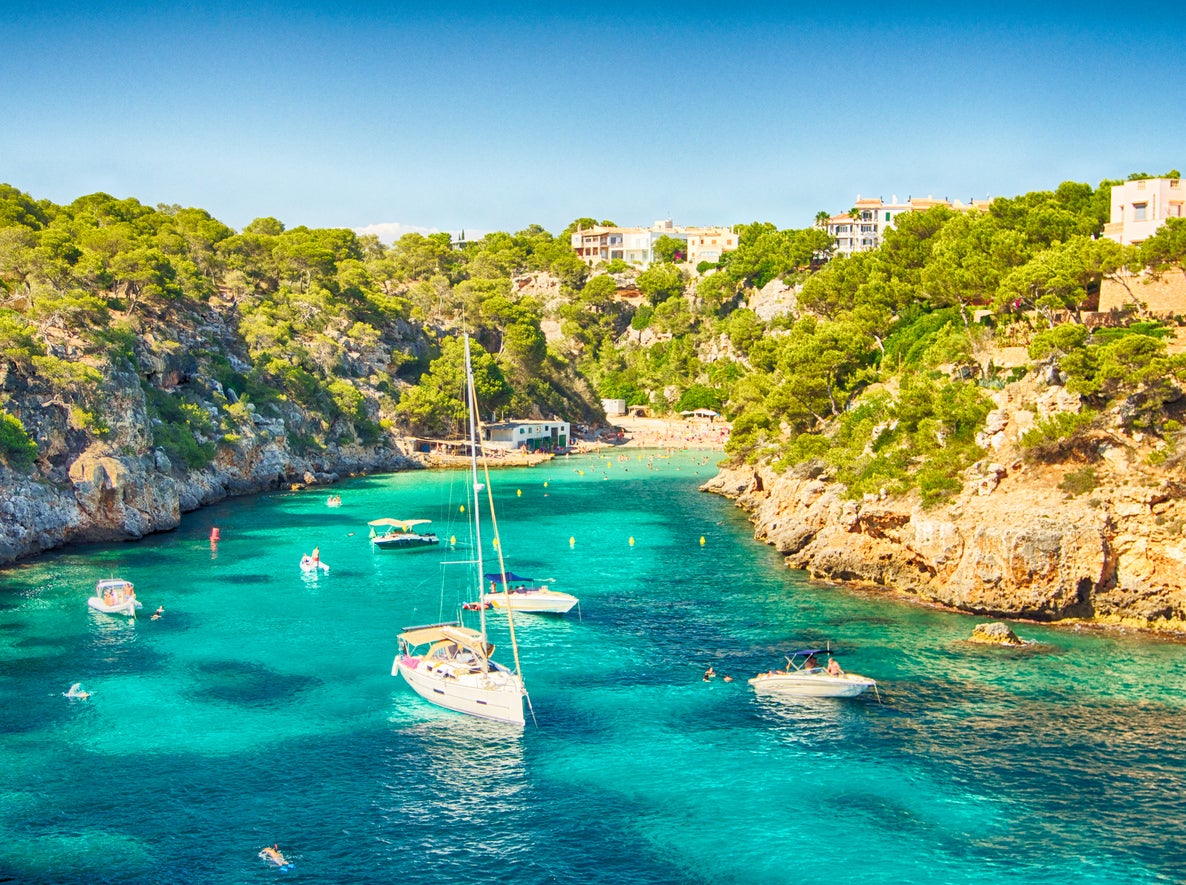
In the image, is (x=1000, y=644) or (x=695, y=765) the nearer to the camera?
(x=695, y=765)

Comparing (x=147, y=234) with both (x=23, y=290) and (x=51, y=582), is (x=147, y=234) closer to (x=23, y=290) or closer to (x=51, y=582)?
(x=23, y=290)

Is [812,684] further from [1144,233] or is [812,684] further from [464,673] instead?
[1144,233]

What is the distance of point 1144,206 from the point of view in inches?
2640

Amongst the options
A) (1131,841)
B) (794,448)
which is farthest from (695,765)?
(794,448)

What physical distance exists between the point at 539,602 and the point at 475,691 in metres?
14.1

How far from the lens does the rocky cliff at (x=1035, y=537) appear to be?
147 feet

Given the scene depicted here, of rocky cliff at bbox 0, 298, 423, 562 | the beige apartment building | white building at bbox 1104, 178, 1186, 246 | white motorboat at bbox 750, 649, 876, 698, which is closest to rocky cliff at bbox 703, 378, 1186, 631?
white motorboat at bbox 750, 649, 876, 698

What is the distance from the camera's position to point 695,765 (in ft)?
104

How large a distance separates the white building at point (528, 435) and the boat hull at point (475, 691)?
79.0m

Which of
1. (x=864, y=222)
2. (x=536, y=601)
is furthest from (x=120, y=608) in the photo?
(x=864, y=222)

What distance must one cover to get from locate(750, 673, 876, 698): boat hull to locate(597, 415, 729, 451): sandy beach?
8590 cm

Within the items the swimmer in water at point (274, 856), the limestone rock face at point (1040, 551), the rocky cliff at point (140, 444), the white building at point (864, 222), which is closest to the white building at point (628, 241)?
the white building at point (864, 222)

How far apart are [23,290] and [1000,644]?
76548 millimetres

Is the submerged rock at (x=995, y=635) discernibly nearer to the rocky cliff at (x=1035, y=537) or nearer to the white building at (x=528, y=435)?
the rocky cliff at (x=1035, y=537)
